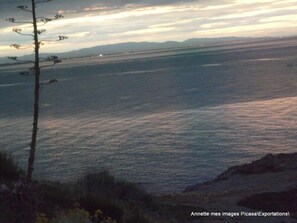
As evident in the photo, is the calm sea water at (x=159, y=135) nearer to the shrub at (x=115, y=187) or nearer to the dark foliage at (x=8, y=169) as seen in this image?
the shrub at (x=115, y=187)

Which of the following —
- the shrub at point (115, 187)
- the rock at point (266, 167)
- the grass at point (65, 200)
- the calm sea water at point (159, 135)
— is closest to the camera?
the grass at point (65, 200)

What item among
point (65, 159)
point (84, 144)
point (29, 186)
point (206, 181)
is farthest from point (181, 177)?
point (29, 186)

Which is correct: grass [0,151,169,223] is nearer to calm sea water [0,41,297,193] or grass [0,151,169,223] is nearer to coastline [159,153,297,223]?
coastline [159,153,297,223]

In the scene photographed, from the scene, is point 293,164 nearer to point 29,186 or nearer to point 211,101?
point 29,186

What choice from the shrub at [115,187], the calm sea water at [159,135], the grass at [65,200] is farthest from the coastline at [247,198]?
the calm sea water at [159,135]

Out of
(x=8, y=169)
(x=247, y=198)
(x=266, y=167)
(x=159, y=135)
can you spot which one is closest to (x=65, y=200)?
(x=8, y=169)

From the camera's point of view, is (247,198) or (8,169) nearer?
(8,169)

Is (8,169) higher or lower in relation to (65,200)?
higher

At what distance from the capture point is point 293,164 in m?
26.6

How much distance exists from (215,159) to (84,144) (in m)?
10.8

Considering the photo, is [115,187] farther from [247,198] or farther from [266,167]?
[266,167]

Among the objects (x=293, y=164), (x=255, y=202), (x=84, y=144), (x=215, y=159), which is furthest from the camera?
(x=84, y=144)

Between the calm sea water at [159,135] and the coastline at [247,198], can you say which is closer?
the coastline at [247,198]

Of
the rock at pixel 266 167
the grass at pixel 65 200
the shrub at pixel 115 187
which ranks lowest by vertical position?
the rock at pixel 266 167
